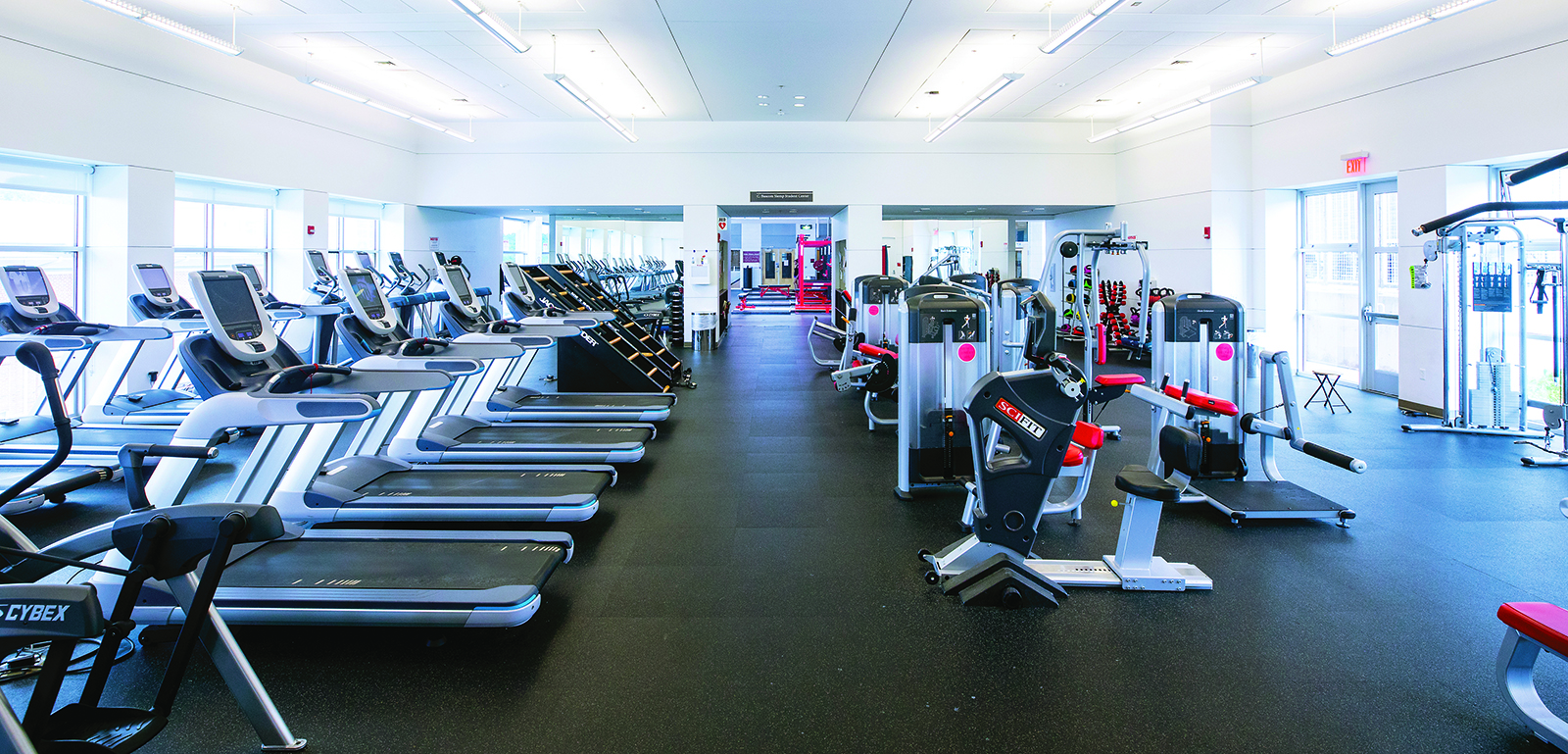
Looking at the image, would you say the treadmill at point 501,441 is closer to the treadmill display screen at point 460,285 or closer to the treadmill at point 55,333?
the treadmill display screen at point 460,285

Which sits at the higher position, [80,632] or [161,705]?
[80,632]

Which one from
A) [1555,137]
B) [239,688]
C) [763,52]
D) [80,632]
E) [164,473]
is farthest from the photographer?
[763,52]

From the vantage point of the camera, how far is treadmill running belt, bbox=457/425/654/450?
5.58m

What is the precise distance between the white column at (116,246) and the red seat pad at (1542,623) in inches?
402

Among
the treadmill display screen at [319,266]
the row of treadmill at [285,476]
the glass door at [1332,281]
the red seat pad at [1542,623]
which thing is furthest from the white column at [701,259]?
the red seat pad at [1542,623]

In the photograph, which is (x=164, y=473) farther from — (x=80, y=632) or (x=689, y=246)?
(x=689, y=246)

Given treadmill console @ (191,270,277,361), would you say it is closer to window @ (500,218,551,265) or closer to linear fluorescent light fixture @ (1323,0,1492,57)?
linear fluorescent light fixture @ (1323,0,1492,57)

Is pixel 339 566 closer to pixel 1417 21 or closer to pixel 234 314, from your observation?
pixel 234 314

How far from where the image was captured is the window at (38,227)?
7.10 metres

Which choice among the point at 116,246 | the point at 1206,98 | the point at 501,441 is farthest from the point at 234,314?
the point at 1206,98

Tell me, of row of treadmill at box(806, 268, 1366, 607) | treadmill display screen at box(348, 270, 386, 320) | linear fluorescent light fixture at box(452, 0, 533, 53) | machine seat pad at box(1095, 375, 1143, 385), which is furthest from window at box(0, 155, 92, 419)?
machine seat pad at box(1095, 375, 1143, 385)

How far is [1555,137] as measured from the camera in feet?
20.5

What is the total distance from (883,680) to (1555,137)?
7.36 meters

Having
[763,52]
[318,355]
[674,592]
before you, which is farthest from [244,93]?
[674,592]
